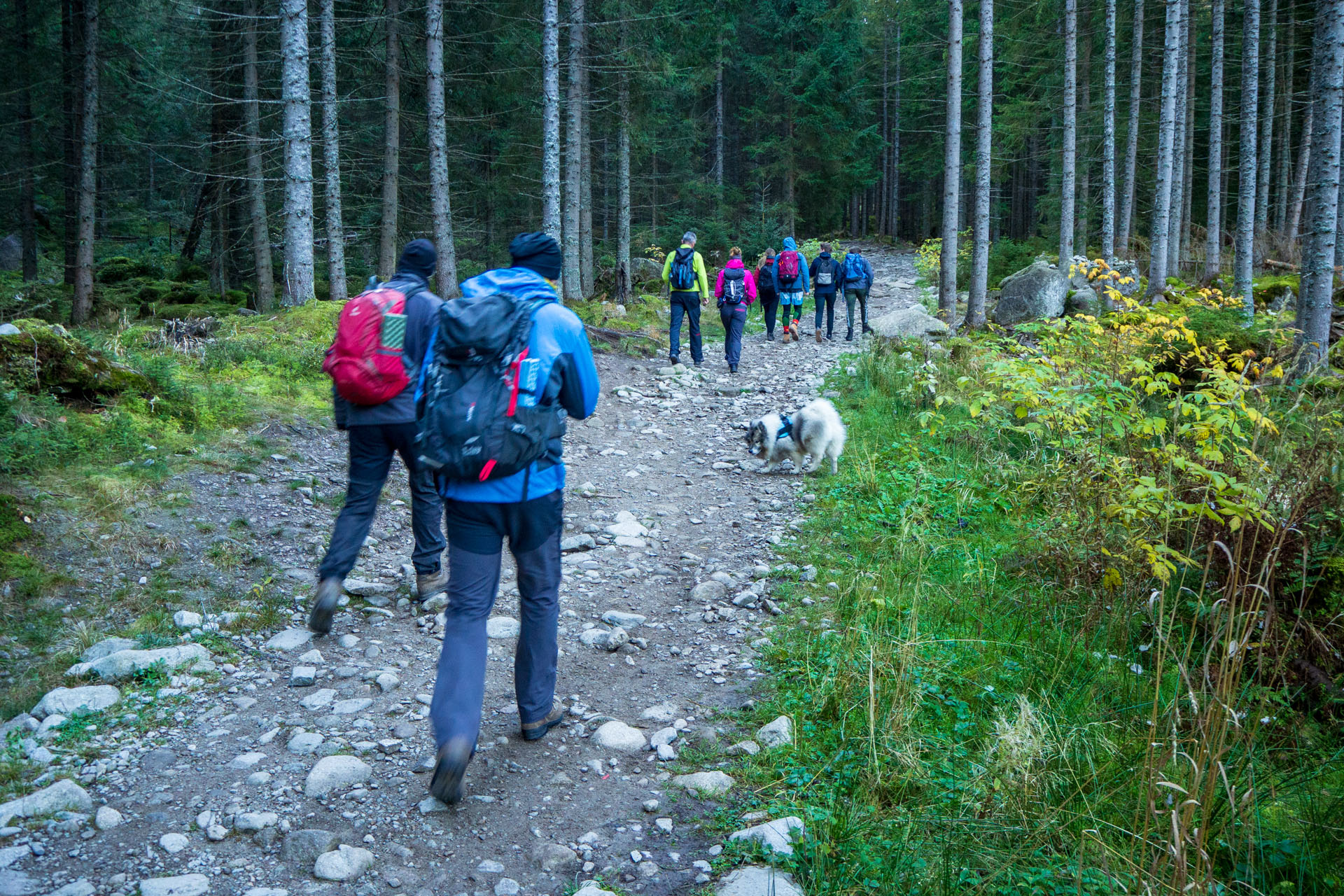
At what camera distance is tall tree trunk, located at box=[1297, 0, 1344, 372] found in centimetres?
930

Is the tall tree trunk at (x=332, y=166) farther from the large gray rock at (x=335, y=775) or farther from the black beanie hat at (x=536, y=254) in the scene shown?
the large gray rock at (x=335, y=775)

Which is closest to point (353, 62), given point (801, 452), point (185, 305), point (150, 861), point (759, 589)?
point (185, 305)

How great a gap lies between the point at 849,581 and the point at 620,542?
86.7 inches

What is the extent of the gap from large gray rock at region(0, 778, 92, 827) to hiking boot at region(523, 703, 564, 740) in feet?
6.07

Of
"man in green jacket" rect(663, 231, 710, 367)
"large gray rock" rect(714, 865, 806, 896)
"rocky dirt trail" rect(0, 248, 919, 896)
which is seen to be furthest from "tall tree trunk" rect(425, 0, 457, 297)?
"large gray rock" rect(714, 865, 806, 896)

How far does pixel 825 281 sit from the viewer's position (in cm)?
1805

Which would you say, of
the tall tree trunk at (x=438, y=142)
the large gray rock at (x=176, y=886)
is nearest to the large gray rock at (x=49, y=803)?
the large gray rock at (x=176, y=886)

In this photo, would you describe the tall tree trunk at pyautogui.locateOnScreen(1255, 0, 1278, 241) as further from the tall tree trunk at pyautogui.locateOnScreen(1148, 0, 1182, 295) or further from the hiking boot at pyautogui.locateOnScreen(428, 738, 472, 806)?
the hiking boot at pyautogui.locateOnScreen(428, 738, 472, 806)

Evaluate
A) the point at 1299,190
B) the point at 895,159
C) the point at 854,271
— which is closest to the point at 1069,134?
the point at 854,271

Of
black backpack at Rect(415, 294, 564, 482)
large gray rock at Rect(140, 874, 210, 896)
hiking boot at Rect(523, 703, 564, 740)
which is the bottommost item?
large gray rock at Rect(140, 874, 210, 896)

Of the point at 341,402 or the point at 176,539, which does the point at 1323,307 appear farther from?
the point at 176,539

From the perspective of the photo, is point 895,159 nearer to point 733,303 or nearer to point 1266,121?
point 1266,121

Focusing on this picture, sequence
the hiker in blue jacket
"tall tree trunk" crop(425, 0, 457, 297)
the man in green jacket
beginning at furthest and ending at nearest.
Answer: "tall tree trunk" crop(425, 0, 457, 297)
the man in green jacket
the hiker in blue jacket

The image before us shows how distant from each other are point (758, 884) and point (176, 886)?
7.04 feet
